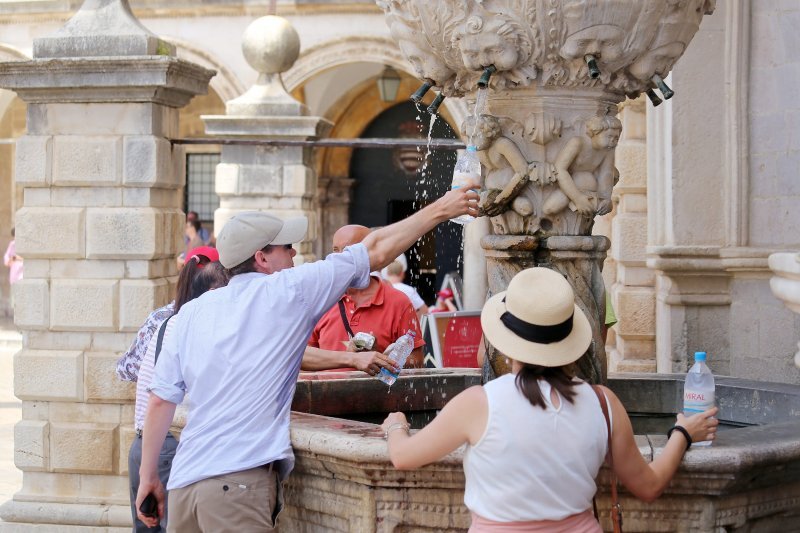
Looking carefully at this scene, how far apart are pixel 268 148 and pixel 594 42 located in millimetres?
9023

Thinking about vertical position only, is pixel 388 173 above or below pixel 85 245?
above

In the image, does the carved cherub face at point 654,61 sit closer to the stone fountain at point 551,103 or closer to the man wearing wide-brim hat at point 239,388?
the stone fountain at point 551,103

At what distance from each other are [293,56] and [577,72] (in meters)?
9.72

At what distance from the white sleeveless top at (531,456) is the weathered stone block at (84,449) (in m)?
5.29

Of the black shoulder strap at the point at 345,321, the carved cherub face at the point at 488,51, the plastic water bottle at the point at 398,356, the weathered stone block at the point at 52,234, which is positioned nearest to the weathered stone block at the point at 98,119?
the weathered stone block at the point at 52,234

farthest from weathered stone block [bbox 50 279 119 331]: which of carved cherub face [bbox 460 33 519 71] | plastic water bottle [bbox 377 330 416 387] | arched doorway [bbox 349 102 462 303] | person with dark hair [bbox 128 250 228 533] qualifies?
arched doorway [bbox 349 102 462 303]

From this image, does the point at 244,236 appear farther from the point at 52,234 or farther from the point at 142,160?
the point at 52,234

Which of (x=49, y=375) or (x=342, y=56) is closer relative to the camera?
(x=49, y=375)

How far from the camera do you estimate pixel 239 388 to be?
14.3 feet

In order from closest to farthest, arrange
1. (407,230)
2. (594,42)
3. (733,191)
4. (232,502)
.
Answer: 1. (232,502)
2. (407,230)
3. (594,42)
4. (733,191)

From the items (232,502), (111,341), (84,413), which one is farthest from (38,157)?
(232,502)

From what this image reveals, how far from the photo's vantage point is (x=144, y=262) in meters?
8.59

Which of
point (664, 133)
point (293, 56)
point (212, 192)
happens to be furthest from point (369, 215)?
point (664, 133)

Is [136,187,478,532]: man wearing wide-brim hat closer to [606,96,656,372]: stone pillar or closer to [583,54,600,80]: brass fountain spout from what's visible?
[583,54,600,80]: brass fountain spout
